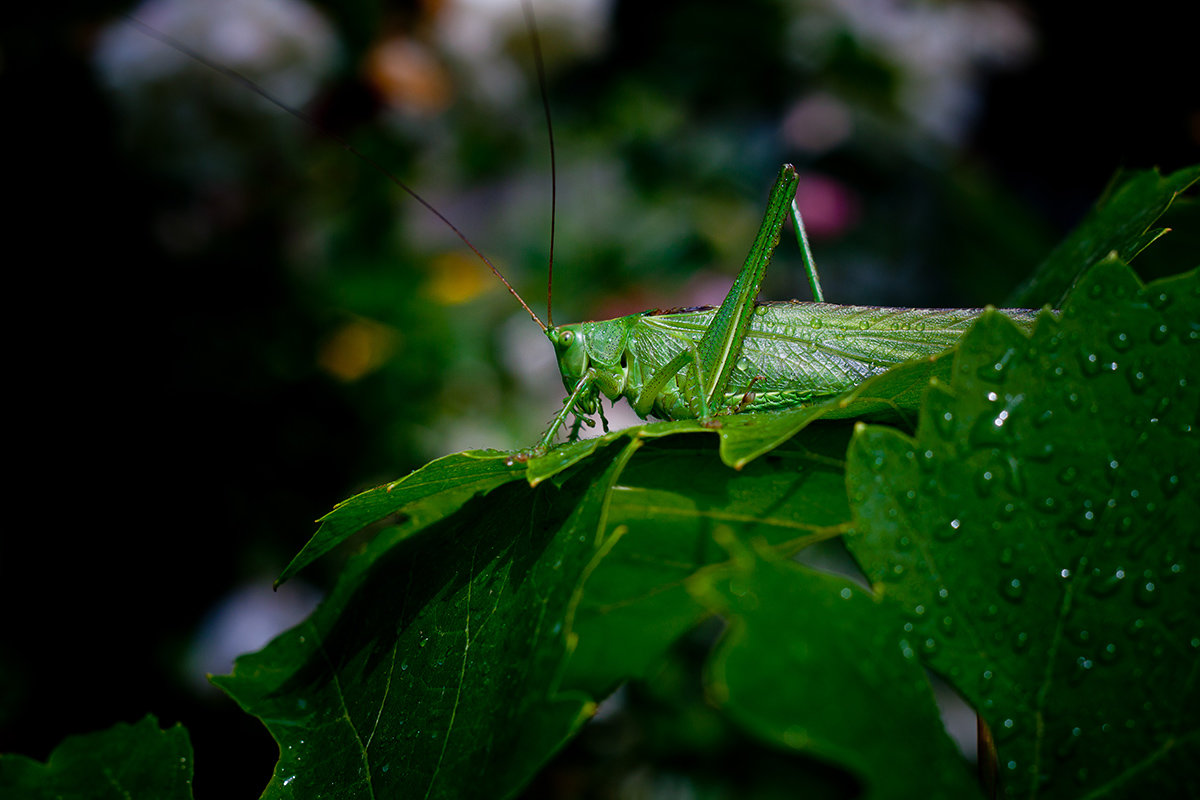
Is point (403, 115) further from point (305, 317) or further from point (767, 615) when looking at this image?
point (767, 615)

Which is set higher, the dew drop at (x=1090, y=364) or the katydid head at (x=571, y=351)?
the katydid head at (x=571, y=351)

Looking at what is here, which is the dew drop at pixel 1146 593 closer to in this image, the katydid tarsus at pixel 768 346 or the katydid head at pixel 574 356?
the katydid tarsus at pixel 768 346

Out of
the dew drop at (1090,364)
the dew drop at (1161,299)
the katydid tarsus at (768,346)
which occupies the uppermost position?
the katydid tarsus at (768,346)

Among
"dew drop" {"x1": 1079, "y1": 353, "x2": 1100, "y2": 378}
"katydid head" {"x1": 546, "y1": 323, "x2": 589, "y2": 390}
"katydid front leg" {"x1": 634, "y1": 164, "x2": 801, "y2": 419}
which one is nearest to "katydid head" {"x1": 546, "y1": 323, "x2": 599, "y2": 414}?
"katydid head" {"x1": 546, "y1": 323, "x2": 589, "y2": 390}

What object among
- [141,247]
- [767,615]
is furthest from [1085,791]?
[141,247]

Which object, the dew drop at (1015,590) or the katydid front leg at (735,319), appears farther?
the katydid front leg at (735,319)

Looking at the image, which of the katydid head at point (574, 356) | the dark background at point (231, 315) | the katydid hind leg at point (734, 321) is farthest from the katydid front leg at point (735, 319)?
the dark background at point (231, 315)

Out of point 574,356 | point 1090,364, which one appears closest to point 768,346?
point 574,356

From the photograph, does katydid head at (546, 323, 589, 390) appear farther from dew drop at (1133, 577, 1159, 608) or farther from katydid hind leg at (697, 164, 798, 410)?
dew drop at (1133, 577, 1159, 608)
